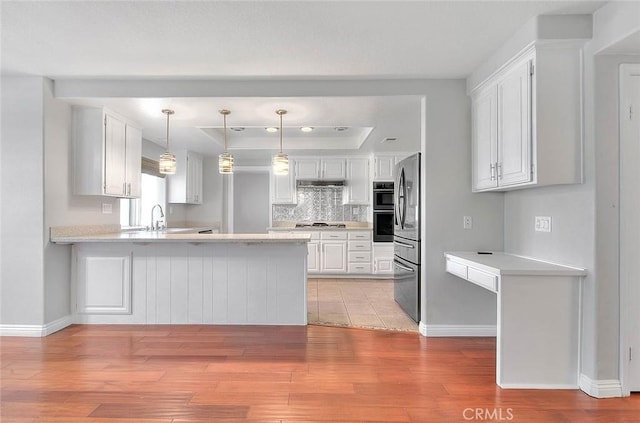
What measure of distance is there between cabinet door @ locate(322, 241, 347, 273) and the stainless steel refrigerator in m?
1.85

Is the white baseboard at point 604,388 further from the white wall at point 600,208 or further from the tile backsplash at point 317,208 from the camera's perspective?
the tile backsplash at point 317,208

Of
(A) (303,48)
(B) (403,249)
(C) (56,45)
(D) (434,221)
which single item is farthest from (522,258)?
(C) (56,45)

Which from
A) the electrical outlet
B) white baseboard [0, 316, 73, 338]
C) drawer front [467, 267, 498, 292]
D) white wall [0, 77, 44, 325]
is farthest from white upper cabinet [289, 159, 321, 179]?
white baseboard [0, 316, 73, 338]

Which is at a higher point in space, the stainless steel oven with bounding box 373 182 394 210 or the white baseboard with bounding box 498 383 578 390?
the stainless steel oven with bounding box 373 182 394 210

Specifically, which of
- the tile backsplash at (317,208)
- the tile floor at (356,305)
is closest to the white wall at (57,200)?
the tile floor at (356,305)

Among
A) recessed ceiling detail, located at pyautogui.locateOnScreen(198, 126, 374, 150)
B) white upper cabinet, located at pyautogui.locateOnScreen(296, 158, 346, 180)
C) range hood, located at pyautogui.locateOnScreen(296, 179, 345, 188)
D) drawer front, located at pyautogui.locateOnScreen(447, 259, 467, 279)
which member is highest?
recessed ceiling detail, located at pyautogui.locateOnScreen(198, 126, 374, 150)

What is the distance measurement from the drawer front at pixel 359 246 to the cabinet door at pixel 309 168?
1372 mm

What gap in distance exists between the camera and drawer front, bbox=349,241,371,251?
248 inches

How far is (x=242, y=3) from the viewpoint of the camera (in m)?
2.16

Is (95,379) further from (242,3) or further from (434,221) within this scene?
(434,221)

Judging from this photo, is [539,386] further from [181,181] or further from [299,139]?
[181,181]

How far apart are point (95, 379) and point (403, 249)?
3.09 metres

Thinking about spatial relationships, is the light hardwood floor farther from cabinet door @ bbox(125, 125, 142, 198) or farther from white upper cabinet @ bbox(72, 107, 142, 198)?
cabinet door @ bbox(125, 125, 142, 198)

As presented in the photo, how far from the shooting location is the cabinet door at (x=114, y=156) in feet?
12.3
